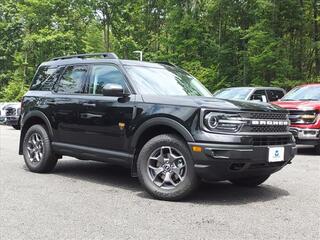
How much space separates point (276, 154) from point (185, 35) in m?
32.1

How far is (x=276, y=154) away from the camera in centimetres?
616

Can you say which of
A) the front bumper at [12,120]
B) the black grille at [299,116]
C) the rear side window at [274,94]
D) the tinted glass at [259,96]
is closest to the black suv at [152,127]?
the black grille at [299,116]

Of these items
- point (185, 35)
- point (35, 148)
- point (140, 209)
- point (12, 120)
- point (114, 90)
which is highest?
point (185, 35)

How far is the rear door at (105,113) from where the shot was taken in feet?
21.9

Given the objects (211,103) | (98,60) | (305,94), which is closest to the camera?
(211,103)

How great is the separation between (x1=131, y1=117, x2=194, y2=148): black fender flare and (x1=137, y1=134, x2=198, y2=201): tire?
5.8 inches

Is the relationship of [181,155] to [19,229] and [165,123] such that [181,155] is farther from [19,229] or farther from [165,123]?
[19,229]

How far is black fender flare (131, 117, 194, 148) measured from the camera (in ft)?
19.6

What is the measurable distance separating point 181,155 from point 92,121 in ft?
5.48

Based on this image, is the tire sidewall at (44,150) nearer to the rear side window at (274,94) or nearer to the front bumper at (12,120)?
the rear side window at (274,94)

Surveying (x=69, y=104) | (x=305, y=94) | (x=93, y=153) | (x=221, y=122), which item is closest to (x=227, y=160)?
(x=221, y=122)

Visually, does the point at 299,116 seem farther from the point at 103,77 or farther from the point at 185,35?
the point at 185,35

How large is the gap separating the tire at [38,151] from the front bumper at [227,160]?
2999 millimetres

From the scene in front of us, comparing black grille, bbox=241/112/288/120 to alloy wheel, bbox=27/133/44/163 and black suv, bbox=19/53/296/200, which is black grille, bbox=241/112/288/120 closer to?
black suv, bbox=19/53/296/200
